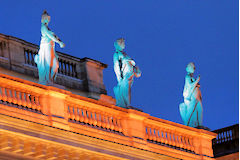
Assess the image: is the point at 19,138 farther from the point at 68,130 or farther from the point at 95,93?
the point at 95,93

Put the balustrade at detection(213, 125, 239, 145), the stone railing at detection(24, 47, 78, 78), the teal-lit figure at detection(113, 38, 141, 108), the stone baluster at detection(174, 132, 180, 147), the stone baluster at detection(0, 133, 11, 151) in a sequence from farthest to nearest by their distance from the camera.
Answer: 1. the balustrade at detection(213, 125, 239, 145)
2. the stone railing at detection(24, 47, 78, 78)
3. the stone baluster at detection(174, 132, 180, 147)
4. the teal-lit figure at detection(113, 38, 141, 108)
5. the stone baluster at detection(0, 133, 11, 151)

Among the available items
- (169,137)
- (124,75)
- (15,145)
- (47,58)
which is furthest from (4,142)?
(169,137)

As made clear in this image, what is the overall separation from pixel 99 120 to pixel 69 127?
1.54 meters

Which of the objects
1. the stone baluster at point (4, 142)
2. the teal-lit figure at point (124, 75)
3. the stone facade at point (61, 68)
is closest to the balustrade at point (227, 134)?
the stone facade at point (61, 68)

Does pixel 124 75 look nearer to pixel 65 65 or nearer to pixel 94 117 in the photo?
pixel 94 117

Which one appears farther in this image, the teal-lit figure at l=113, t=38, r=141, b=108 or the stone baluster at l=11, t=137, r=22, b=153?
the teal-lit figure at l=113, t=38, r=141, b=108

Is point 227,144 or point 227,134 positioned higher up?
point 227,134

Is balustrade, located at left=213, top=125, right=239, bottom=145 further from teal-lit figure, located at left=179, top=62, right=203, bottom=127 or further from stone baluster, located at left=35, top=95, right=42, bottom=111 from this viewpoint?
stone baluster, located at left=35, top=95, right=42, bottom=111

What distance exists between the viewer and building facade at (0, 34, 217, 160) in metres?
24.1

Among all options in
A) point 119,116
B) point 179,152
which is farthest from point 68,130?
point 179,152

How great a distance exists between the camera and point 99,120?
26.8 metres

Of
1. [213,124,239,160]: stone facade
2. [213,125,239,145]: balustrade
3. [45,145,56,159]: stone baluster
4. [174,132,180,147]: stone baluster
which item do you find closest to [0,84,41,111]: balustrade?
[45,145,56,159]: stone baluster

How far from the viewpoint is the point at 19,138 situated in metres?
23.9

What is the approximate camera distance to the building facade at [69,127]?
24.1 metres
